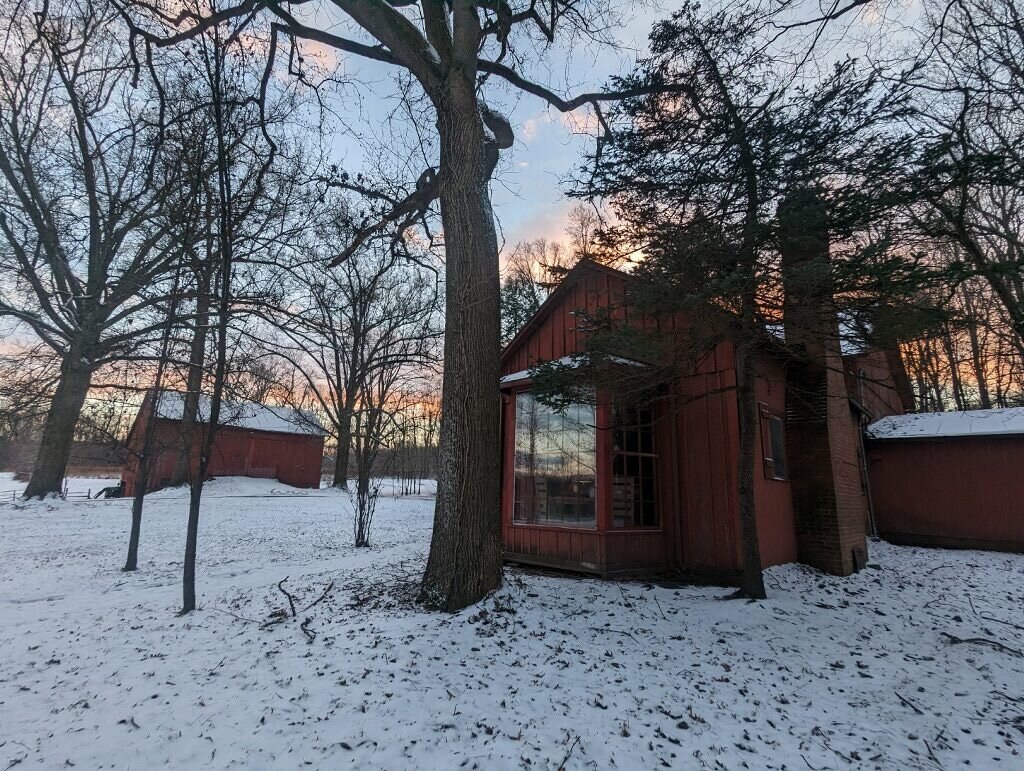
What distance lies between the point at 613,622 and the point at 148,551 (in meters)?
8.44

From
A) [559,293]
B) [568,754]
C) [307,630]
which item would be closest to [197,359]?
[307,630]

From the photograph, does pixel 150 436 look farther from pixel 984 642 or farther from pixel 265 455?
pixel 265 455

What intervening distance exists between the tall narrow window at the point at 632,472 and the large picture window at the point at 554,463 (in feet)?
1.17

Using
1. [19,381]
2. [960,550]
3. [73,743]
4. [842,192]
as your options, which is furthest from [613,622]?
[19,381]

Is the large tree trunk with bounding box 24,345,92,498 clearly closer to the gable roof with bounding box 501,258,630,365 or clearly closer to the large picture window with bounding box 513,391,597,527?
the gable roof with bounding box 501,258,630,365

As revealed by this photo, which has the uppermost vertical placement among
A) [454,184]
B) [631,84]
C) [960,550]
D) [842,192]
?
[631,84]

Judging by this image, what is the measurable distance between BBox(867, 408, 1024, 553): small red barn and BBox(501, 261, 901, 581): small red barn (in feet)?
17.1

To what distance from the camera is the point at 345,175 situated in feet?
21.6

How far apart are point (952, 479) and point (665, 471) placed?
32.2 feet

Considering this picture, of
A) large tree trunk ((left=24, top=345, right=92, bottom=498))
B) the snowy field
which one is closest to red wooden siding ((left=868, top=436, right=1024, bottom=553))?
the snowy field

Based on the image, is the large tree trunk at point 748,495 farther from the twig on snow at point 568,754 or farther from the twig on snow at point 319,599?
the twig on snow at point 319,599

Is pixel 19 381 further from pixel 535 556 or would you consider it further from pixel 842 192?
pixel 842 192

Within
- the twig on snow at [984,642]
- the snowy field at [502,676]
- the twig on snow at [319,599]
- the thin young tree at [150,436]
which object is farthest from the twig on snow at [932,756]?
the thin young tree at [150,436]

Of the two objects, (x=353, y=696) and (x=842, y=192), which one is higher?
(x=842, y=192)
